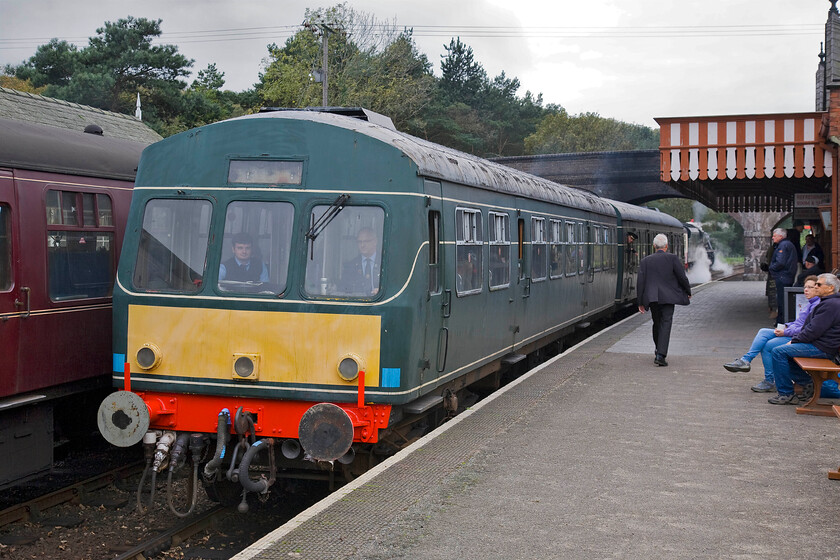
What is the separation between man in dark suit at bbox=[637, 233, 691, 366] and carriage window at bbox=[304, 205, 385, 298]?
6479 millimetres

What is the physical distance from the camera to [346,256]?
7.02 metres

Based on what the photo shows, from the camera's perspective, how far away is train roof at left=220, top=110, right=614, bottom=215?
7.25 meters

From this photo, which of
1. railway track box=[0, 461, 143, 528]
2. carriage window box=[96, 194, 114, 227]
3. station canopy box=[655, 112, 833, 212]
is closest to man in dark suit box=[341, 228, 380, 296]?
carriage window box=[96, 194, 114, 227]

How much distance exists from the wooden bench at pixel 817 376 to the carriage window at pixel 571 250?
17.2 ft

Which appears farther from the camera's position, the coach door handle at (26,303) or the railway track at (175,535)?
the coach door handle at (26,303)

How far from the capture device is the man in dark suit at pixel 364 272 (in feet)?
22.9

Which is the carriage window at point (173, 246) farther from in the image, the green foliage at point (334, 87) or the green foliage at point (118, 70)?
the green foliage at point (118, 70)

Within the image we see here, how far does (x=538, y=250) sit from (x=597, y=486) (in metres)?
5.82

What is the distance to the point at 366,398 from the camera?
6.86 meters

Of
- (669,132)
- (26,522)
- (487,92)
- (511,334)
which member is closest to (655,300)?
(511,334)

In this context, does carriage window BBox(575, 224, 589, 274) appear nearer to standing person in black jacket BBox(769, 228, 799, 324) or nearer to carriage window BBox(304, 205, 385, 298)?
standing person in black jacket BBox(769, 228, 799, 324)

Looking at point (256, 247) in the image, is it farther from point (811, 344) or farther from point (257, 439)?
point (811, 344)

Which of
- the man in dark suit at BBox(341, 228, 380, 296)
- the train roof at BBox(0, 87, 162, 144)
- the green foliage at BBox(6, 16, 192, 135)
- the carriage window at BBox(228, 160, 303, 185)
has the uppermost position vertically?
the green foliage at BBox(6, 16, 192, 135)

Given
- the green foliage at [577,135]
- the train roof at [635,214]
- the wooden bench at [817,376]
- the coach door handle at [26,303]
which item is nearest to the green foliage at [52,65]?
the train roof at [635,214]
